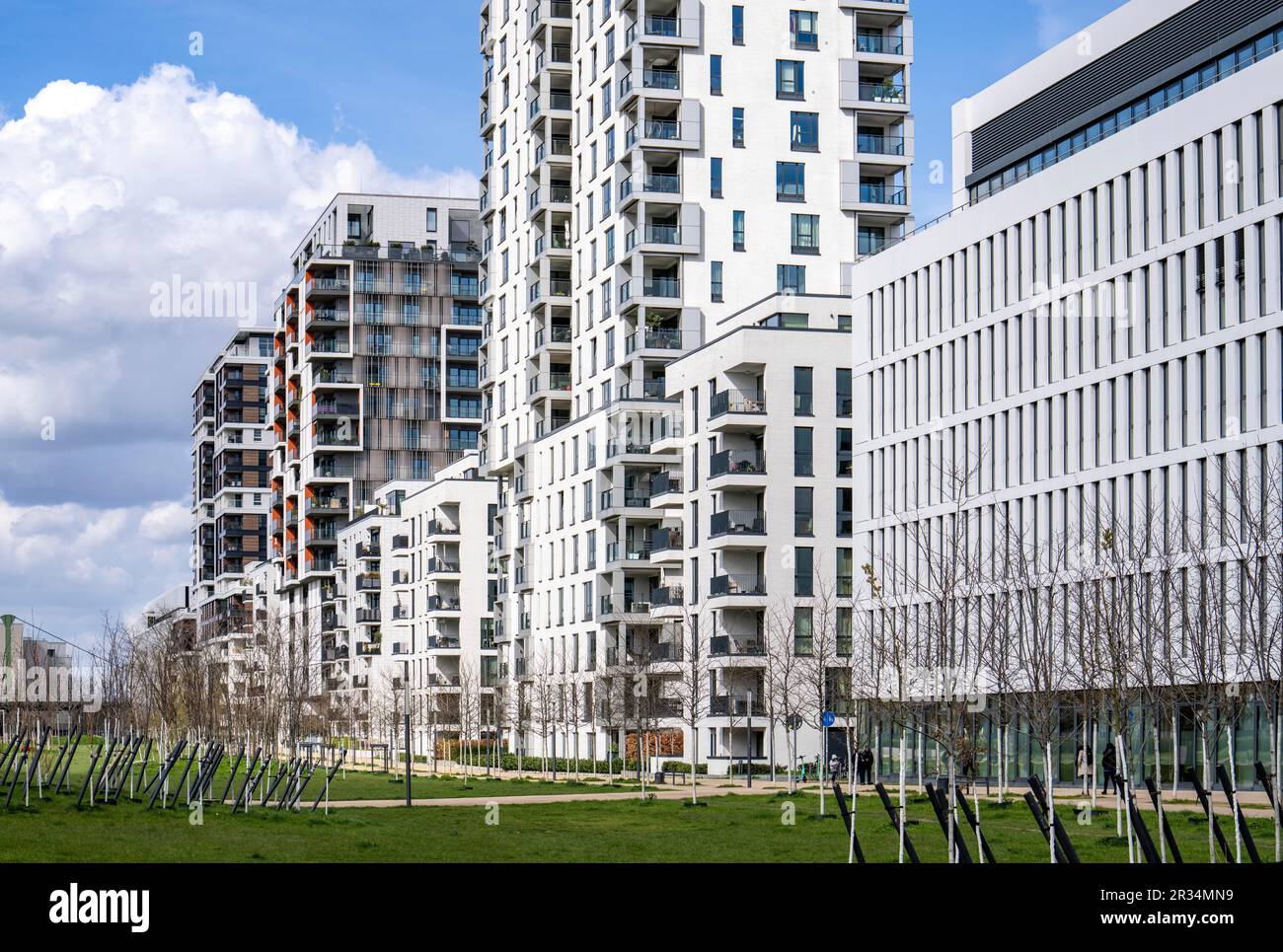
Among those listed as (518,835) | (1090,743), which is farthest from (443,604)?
(518,835)

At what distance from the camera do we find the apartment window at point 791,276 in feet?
326

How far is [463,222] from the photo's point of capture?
167375 mm

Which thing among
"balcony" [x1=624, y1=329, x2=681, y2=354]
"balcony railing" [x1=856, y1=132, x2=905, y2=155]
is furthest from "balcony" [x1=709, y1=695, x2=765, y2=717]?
"balcony railing" [x1=856, y1=132, x2=905, y2=155]

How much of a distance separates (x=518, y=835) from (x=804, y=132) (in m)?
67.0

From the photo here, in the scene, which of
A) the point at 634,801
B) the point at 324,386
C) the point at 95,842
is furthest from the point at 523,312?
the point at 95,842

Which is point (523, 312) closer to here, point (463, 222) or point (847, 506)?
point (847, 506)

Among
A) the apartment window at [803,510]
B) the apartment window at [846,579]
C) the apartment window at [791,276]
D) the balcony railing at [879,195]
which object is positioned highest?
the balcony railing at [879,195]

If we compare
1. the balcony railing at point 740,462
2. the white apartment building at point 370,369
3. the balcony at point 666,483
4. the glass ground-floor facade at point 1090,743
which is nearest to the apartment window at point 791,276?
the balcony at point 666,483

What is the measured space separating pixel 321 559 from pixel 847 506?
86.7 m

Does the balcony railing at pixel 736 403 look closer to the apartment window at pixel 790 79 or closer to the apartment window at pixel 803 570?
the apartment window at pixel 803 570

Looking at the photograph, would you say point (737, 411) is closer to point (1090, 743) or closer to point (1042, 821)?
point (1090, 743)

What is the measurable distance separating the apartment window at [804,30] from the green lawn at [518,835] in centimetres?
5894

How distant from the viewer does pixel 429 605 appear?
132875 millimetres

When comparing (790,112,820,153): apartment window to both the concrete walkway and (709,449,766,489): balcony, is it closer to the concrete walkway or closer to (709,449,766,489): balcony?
(709,449,766,489): balcony
